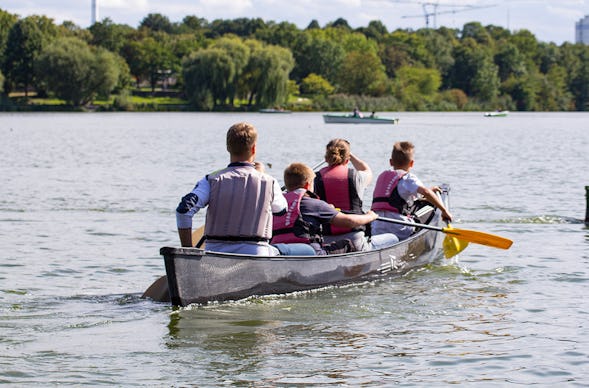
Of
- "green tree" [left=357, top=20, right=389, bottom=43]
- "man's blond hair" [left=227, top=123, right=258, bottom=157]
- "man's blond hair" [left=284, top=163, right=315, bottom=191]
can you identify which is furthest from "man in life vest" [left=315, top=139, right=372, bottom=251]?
"green tree" [left=357, top=20, right=389, bottom=43]

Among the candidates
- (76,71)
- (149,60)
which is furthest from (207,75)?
(149,60)

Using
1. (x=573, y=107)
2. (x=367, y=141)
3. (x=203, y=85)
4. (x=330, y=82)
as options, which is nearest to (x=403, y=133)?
(x=367, y=141)

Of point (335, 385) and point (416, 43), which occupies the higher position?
point (416, 43)

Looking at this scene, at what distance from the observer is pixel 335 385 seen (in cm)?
744

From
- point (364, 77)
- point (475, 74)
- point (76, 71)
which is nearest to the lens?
point (76, 71)

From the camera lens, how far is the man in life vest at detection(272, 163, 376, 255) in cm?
988

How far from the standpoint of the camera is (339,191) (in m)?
10.8

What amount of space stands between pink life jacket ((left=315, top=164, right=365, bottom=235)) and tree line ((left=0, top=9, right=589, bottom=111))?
247 feet

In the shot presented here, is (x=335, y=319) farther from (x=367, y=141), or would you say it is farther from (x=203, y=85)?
(x=203, y=85)

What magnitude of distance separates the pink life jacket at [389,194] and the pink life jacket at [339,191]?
1049 mm

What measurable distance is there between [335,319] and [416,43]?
15252cm

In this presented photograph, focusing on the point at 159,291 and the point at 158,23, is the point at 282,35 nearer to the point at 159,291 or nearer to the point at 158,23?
the point at 158,23

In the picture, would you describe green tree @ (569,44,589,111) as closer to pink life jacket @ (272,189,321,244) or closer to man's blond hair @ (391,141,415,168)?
man's blond hair @ (391,141,415,168)

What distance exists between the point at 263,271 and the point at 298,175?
991 mm
